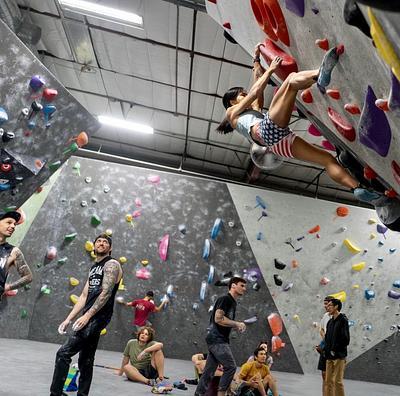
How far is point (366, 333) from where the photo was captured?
7.50 m

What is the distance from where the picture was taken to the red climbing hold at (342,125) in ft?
5.90

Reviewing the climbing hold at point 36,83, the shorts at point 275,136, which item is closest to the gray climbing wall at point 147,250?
the climbing hold at point 36,83

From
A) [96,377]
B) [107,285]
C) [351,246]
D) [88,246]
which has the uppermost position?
[351,246]

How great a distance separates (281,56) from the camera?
208cm

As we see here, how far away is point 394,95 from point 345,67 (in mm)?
420

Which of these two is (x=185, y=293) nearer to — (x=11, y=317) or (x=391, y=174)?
(x=11, y=317)

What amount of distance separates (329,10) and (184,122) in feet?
27.0

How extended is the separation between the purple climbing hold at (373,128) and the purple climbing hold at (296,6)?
444 mm

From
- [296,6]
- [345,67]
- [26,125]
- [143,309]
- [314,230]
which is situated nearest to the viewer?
[345,67]

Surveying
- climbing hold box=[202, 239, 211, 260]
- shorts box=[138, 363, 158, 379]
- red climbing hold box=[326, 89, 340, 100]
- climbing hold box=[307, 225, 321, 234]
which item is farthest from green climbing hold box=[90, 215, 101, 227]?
red climbing hold box=[326, 89, 340, 100]

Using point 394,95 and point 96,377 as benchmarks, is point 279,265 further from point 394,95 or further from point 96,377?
point 394,95

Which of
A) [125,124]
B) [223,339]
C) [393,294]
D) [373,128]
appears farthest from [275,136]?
[125,124]

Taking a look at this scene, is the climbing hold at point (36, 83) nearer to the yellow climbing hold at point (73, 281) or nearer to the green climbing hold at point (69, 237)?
the green climbing hold at point (69, 237)

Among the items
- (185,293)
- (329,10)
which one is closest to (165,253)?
(185,293)
